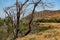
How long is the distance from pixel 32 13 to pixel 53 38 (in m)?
4.56

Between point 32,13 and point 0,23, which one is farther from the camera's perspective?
point 0,23

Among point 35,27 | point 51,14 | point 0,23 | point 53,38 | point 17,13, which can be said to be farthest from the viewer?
point 51,14

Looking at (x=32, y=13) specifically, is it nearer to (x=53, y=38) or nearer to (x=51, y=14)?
(x=53, y=38)

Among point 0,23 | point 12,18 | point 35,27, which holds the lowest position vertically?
point 0,23

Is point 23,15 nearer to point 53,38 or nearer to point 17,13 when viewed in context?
point 17,13

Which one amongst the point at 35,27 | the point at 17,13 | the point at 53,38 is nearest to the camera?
the point at 53,38

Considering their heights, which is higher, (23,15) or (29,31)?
(23,15)

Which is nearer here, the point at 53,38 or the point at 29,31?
the point at 53,38

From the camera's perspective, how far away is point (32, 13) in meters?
18.7

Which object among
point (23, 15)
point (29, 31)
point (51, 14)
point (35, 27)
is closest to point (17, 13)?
point (23, 15)

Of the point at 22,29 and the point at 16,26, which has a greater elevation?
the point at 16,26

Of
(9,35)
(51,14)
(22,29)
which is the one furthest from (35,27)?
(51,14)

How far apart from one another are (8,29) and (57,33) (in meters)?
7.99

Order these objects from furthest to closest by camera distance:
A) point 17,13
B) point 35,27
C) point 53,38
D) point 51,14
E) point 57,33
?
point 51,14, point 35,27, point 17,13, point 57,33, point 53,38
